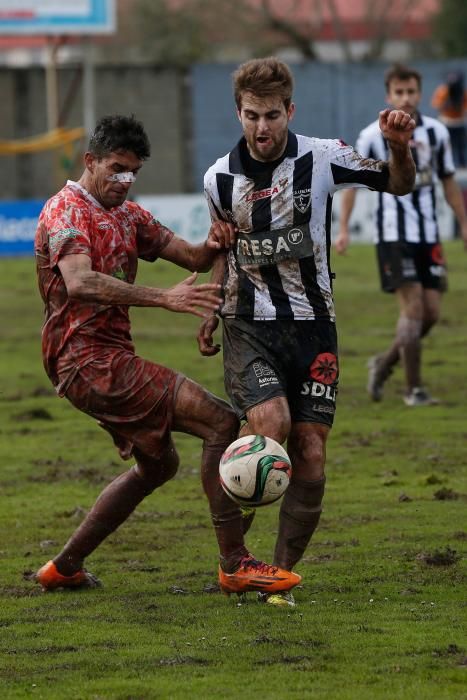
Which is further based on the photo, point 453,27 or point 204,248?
point 453,27

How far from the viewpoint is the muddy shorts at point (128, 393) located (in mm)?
6613

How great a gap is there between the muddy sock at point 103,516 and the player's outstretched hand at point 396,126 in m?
1.95

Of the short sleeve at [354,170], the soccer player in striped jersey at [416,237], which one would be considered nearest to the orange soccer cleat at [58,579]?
the short sleeve at [354,170]

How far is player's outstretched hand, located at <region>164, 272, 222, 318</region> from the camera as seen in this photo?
6309 millimetres

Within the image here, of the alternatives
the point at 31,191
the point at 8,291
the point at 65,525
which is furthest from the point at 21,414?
the point at 31,191

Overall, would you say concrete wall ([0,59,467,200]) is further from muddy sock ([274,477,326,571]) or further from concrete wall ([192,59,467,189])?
muddy sock ([274,477,326,571])

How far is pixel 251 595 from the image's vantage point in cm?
689

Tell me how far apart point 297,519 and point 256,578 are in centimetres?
34

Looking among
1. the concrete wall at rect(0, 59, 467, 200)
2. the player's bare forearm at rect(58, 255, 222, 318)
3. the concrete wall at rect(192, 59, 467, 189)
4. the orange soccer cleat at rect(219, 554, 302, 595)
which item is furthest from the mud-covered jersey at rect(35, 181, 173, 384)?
the concrete wall at rect(192, 59, 467, 189)

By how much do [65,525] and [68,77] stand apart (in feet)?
133

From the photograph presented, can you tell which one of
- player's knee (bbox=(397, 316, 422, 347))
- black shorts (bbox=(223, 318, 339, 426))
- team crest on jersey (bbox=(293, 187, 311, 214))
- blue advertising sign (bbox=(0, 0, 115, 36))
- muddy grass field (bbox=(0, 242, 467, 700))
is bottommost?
muddy grass field (bbox=(0, 242, 467, 700))

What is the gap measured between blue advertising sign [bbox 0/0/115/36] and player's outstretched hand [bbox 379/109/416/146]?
33.2 m

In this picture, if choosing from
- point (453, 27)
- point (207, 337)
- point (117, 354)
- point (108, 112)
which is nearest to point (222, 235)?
point (207, 337)

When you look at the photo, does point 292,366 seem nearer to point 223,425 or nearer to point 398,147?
point 223,425
